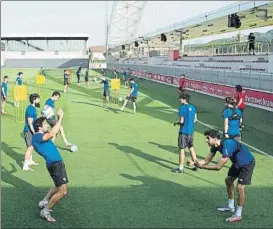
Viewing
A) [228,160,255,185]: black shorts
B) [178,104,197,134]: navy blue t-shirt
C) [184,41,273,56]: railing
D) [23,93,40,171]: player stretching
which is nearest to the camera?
[228,160,255,185]: black shorts

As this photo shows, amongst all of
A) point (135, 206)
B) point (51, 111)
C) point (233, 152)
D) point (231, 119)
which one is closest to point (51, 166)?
point (135, 206)

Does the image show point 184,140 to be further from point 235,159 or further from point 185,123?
point 235,159

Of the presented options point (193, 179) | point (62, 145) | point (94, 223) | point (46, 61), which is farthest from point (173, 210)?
point (46, 61)

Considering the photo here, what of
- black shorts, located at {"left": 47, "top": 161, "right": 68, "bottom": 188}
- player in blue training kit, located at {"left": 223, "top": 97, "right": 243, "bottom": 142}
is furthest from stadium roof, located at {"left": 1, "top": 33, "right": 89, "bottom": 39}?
black shorts, located at {"left": 47, "top": 161, "right": 68, "bottom": 188}

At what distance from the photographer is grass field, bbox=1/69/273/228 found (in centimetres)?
676

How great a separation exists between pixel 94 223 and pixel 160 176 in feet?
10.2

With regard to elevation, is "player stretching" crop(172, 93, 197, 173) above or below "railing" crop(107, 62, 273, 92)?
below

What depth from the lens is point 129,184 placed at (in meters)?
8.77

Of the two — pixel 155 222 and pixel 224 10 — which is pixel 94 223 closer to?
pixel 155 222

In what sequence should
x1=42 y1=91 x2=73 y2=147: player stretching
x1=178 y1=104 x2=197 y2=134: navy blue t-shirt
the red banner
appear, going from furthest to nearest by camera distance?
the red banner
x1=42 y1=91 x2=73 y2=147: player stretching
x1=178 y1=104 x2=197 y2=134: navy blue t-shirt

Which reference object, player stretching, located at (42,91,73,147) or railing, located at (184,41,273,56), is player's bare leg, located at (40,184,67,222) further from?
railing, located at (184,41,273,56)

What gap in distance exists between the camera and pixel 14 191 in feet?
27.2

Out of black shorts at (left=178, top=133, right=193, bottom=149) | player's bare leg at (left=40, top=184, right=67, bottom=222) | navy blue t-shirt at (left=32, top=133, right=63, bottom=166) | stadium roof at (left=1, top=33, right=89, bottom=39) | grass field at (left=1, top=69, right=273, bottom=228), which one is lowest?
grass field at (left=1, top=69, right=273, bottom=228)

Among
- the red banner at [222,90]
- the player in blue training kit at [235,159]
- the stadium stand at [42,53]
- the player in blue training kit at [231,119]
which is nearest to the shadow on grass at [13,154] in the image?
the player in blue training kit at [231,119]
